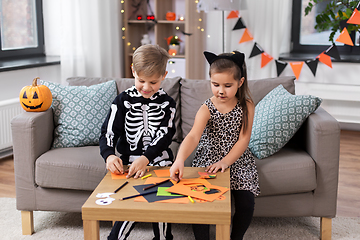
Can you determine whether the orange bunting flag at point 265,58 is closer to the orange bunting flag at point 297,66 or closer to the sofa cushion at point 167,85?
the orange bunting flag at point 297,66

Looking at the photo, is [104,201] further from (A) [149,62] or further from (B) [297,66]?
(B) [297,66]

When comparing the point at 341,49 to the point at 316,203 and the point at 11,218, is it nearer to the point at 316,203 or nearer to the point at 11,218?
the point at 316,203

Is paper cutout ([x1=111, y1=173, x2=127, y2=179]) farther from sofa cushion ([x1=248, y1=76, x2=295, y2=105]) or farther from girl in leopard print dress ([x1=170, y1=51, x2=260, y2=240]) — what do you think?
sofa cushion ([x1=248, y1=76, x2=295, y2=105])

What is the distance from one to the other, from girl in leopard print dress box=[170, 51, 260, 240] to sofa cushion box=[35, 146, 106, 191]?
493 mm

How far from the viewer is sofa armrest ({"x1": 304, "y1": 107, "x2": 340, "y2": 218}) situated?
1847mm

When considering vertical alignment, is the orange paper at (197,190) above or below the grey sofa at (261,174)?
above

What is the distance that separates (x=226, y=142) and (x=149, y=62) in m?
0.55

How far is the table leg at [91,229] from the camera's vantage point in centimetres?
122

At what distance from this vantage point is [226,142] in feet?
5.93

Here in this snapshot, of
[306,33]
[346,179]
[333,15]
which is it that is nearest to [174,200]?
[346,179]

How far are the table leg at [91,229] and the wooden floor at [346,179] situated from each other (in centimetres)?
148

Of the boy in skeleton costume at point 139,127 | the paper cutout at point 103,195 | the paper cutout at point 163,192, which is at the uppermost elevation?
the boy in skeleton costume at point 139,127

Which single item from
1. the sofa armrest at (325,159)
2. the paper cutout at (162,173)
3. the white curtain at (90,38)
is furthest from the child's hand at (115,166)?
the white curtain at (90,38)

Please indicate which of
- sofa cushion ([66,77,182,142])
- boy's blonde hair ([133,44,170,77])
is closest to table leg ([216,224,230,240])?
boy's blonde hair ([133,44,170,77])
